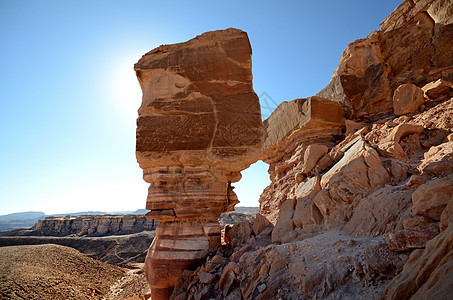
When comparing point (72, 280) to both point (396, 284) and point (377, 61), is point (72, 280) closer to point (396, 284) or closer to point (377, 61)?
point (396, 284)

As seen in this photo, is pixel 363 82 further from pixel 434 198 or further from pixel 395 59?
pixel 434 198

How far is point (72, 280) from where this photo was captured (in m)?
8.26

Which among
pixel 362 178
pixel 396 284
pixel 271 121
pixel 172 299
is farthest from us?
pixel 271 121

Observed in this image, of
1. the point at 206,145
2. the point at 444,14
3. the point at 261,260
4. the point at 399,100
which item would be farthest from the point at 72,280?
the point at 444,14

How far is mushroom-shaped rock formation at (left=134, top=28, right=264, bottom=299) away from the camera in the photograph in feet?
12.8

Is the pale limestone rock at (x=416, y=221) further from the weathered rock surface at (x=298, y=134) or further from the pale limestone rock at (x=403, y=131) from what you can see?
the weathered rock surface at (x=298, y=134)

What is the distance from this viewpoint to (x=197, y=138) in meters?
3.96

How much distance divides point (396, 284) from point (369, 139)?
3385 mm

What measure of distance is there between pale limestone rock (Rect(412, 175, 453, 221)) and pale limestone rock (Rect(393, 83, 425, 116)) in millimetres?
3424

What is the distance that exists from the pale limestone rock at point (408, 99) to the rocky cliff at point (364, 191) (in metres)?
0.02

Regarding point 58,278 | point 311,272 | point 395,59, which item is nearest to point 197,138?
point 311,272

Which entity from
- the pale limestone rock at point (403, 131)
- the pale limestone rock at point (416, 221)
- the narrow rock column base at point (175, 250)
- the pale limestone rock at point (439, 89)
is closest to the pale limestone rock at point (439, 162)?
the pale limestone rock at point (403, 131)

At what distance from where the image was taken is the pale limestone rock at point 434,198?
1.64 m

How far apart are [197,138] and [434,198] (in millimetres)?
3142
